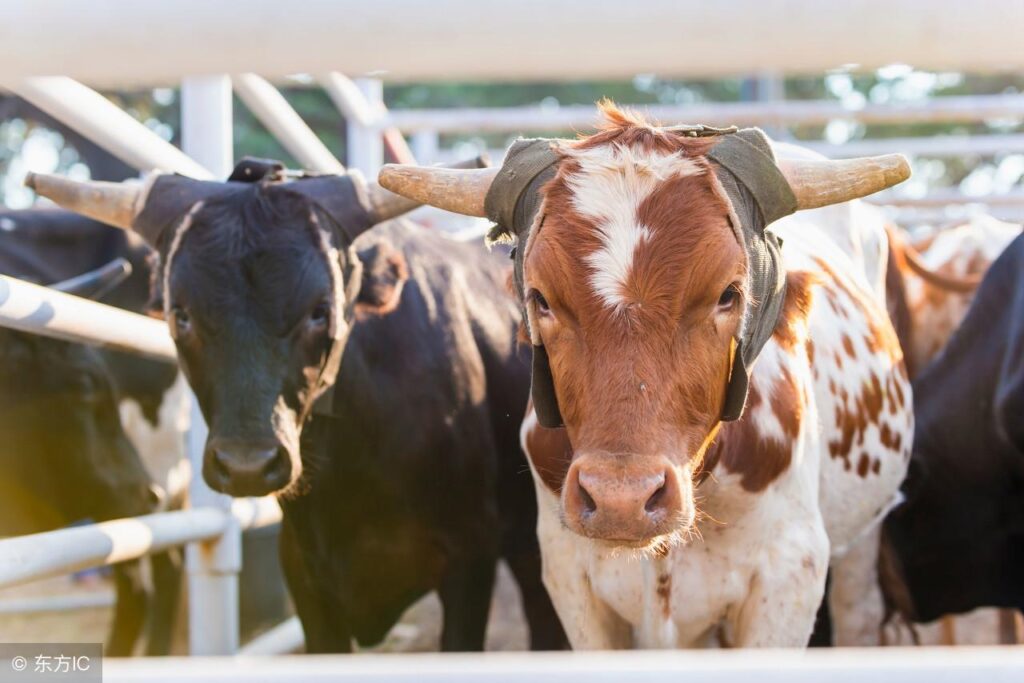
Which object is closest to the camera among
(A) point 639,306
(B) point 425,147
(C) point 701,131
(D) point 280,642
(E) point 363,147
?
(A) point 639,306

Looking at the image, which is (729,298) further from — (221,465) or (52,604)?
(52,604)

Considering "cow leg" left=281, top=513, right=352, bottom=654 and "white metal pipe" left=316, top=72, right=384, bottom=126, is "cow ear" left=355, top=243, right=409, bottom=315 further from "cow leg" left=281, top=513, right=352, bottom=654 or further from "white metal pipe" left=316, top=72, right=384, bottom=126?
"white metal pipe" left=316, top=72, right=384, bottom=126

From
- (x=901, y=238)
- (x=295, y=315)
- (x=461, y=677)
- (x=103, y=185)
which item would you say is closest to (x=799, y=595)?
(x=295, y=315)

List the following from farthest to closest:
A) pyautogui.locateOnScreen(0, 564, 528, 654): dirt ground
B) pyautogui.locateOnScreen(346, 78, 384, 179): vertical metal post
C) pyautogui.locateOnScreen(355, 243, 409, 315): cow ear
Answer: pyautogui.locateOnScreen(0, 564, 528, 654): dirt ground
pyautogui.locateOnScreen(346, 78, 384, 179): vertical metal post
pyautogui.locateOnScreen(355, 243, 409, 315): cow ear

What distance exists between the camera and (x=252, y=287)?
271 centimetres

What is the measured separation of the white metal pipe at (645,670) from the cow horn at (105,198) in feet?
7.25

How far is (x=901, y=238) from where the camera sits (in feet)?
15.1

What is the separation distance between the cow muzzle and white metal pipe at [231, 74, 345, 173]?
1.95m

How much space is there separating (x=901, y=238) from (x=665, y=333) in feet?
9.65

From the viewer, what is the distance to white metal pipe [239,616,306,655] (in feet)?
14.0

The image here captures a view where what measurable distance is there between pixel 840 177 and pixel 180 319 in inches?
59.4

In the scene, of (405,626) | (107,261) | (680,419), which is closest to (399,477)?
(680,419)

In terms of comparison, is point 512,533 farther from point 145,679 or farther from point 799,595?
point 145,679

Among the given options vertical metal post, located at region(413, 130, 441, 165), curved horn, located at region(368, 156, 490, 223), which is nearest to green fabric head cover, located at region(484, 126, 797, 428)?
curved horn, located at region(368, 156, 490, 223)
